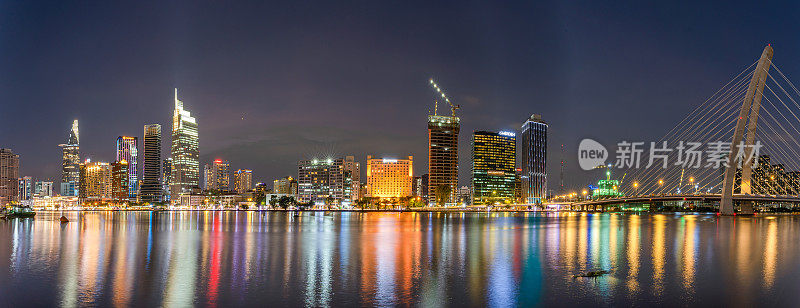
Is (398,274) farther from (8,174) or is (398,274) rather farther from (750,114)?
(8,174)

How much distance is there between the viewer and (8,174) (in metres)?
157

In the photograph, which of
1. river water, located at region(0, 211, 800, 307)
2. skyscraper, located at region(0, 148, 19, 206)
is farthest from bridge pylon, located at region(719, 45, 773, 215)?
skyscraper, located at region(0, 148, 19, 206)

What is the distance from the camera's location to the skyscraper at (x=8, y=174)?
153m

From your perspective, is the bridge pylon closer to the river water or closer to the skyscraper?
the river water

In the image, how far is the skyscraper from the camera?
503 feet

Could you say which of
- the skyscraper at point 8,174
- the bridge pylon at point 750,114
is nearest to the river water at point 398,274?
the bridge pylon at point 750,114

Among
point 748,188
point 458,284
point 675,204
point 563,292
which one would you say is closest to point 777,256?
point 563,292

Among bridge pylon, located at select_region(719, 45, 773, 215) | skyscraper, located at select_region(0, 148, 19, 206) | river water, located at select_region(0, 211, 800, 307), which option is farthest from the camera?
skyscraper, located at select_region(0, 148, 19, 206)

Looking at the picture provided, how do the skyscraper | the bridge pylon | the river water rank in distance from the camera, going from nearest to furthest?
the river water → the bridge pylon → the skyscraper

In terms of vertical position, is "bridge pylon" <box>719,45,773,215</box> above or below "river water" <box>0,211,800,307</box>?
above

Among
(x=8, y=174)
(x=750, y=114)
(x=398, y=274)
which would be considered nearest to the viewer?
(x=398, y=274)

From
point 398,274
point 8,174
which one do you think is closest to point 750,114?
point 398,274

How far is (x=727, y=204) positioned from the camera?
82188 mm

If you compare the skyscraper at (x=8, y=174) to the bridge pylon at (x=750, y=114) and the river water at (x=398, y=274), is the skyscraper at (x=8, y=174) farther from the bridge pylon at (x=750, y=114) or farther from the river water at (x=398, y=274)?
the bridge pylon at (x=750, y=114)
